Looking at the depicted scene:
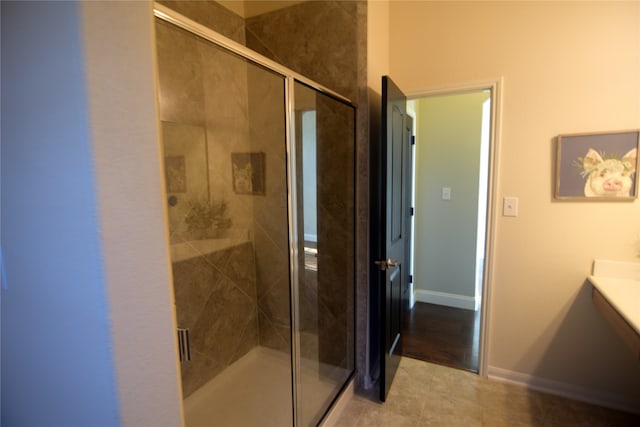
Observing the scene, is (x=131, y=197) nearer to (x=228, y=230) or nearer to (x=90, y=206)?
(x=90, y=206)

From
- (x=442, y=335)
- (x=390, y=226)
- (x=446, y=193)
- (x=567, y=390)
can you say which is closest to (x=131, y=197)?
(x=390, y=226)

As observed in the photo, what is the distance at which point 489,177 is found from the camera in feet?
6.77

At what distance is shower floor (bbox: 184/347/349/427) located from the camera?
5.82 ft

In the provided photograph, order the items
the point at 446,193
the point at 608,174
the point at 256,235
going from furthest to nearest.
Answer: the point at 446,193
the point at 256,235
the point at 608,174

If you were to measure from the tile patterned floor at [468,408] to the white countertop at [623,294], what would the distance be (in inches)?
32.1

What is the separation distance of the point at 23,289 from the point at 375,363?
6.98ft

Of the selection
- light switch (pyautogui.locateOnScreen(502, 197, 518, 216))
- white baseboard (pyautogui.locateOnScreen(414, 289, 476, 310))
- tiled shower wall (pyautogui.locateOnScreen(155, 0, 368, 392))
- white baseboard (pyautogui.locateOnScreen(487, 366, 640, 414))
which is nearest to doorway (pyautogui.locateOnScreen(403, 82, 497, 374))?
white baseboard (pyautogui.locateOnScreen(414, 289, 476, 310))

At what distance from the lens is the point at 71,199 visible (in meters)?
0.52

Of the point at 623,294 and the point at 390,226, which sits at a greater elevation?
the point at 390,226

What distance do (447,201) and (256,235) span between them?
207 centimetres

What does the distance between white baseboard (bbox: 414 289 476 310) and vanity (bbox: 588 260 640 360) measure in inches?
56.6

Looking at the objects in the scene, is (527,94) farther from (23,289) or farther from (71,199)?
(23,289)

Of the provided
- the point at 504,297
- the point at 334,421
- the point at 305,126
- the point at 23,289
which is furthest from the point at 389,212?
the point at 23,289

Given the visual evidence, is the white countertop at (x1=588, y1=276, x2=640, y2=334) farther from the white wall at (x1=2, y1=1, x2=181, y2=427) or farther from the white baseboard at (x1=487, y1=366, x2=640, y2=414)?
the white wall at (x1=2, y1=1, x2=181, y2=427)
